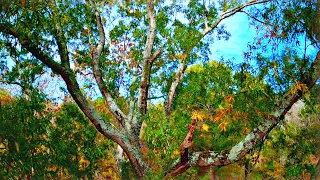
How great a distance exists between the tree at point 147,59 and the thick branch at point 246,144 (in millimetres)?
14

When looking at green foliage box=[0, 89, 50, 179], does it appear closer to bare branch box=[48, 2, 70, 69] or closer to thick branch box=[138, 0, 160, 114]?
bare branch box=[48, 2, 70, 69]

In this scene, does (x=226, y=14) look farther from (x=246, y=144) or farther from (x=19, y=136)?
(x=19, y=136)

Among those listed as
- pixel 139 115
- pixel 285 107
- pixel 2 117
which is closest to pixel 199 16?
pixel 139 115

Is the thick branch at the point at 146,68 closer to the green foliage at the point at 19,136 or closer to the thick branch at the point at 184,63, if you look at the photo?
the thick branch at the point at 184,63

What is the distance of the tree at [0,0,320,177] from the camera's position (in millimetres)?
5500

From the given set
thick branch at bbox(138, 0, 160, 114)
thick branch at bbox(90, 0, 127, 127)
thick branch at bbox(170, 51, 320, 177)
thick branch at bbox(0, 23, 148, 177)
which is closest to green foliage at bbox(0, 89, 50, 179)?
thick branch at bbox(0, 23, 148, 177)

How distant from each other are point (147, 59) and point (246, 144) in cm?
232

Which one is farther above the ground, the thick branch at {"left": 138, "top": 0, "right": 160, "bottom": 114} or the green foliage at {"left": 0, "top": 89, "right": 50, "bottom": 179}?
the thick branch at {"left": 138, "top": 0, "right": 160, "bottom": 114}

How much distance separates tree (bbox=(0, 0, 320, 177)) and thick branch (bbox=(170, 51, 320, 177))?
0.05 ft

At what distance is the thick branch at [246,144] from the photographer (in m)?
5.63

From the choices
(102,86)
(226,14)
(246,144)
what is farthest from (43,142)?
(226,14)

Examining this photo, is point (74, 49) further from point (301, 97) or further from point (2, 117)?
point (301, 97)

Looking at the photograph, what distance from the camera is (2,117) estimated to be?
17.6 ft

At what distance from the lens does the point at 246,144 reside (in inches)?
240
